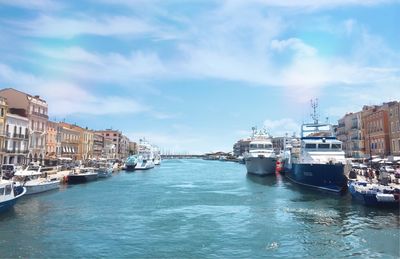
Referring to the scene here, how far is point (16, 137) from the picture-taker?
227 feet

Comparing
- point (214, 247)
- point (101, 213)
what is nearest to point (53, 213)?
point (101, 213)

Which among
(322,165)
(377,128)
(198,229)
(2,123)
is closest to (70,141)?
(2,123)

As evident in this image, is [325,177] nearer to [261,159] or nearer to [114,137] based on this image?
[261,159]

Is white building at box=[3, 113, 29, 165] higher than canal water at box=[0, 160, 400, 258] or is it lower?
higher

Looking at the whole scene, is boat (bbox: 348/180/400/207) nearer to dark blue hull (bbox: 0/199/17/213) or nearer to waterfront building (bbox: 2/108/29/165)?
dark blue hull (bbox: 0/199/17/213)

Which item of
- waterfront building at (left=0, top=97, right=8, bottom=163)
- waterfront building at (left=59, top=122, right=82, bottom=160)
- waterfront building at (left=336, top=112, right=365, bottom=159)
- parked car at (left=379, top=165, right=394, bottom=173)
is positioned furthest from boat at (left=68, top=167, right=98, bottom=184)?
waterfront building at (left=336, top=112, right=365, bottom=159)

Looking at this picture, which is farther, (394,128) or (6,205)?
(394,128)

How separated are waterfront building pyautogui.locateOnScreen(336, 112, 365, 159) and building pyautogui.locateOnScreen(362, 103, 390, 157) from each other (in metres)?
2.46

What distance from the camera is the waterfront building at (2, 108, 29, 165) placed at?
66750 mm

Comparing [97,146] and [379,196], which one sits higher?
[97,146]

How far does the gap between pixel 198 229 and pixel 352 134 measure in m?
83.1

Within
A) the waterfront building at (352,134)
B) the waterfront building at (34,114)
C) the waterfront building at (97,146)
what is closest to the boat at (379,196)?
the waterfront building at (352,134)

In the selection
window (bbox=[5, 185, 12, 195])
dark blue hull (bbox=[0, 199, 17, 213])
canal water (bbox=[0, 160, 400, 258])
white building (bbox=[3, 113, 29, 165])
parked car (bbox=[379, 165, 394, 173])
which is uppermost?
white building (bbox=[3, 113, 29, 165])

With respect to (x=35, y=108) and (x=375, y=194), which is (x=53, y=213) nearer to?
(x=375, y=194)
